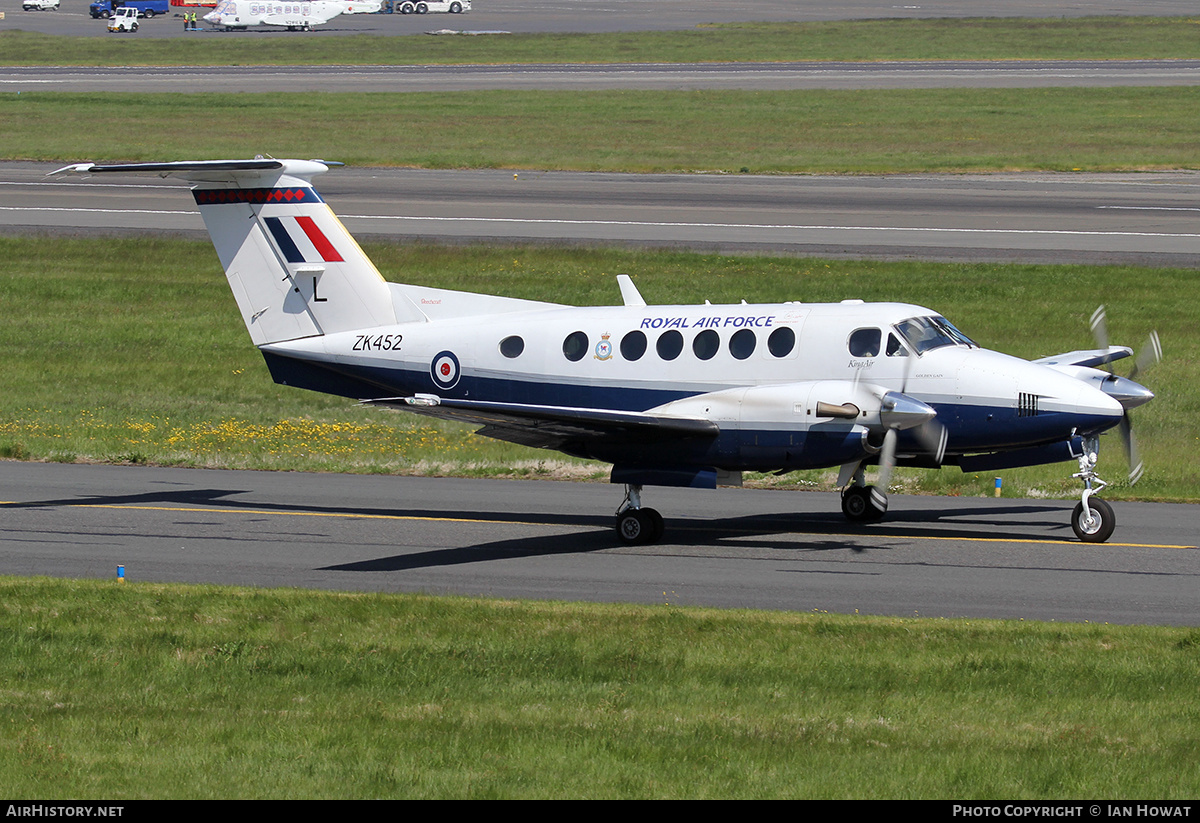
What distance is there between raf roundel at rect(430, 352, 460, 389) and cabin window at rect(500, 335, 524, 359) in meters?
0.74

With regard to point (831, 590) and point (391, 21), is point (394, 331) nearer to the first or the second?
point (831, 590)

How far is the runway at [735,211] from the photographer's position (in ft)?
127

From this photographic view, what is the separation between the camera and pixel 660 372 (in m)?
18.3

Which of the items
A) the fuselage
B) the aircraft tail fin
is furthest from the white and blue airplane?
the fuselage

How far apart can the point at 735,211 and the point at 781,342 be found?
2736cm

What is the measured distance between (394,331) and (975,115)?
51.3m

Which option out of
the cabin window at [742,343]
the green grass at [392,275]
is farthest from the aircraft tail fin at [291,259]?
the cabin window at [742,343]

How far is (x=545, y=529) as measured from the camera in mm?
18766

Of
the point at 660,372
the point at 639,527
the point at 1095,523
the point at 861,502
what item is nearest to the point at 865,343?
the point at 861,502

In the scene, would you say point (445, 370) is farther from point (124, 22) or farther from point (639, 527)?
point (124, 22)

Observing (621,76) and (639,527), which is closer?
(639,527)

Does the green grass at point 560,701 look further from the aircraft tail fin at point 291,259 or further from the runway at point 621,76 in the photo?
the runway at point 621,76

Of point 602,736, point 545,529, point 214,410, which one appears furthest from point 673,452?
point 214,410

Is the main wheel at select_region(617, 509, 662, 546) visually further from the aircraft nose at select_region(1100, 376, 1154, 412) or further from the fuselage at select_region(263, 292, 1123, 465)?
the aircraft nose at select_region(1100, 376, 1154, 412)
